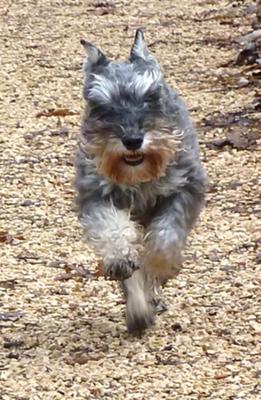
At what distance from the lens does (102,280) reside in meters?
7.76

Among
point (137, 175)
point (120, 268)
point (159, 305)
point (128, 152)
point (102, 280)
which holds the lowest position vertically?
point (102, 280)

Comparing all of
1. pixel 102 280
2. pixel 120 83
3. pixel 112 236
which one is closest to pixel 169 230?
pixel 112 236

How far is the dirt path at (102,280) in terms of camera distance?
6.42m

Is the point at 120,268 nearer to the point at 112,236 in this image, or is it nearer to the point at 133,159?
the point at 112,236

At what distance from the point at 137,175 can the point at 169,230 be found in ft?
1.40

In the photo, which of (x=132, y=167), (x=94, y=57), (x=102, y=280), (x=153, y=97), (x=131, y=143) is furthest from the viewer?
(x=102, y=280)

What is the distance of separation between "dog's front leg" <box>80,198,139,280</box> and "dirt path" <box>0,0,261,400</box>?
50 centimetres

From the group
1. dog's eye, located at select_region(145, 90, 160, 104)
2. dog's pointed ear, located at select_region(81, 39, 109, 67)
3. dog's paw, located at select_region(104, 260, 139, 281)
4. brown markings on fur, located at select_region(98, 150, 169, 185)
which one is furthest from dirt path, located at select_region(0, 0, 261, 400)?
dog's pointed ear, located at select_region(81, 39, 109, 67)

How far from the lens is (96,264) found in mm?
8070

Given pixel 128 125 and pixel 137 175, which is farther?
pixel 137 175

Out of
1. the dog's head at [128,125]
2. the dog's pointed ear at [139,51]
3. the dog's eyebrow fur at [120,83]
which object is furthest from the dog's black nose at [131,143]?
the dog's pointed ear at [139,51]

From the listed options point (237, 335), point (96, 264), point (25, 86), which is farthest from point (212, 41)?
point (237, 335)

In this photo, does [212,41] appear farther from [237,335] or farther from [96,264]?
[237,335]

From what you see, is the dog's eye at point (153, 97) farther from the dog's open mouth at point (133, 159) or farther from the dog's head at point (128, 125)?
the dog's open mouth at point (133, 159)
